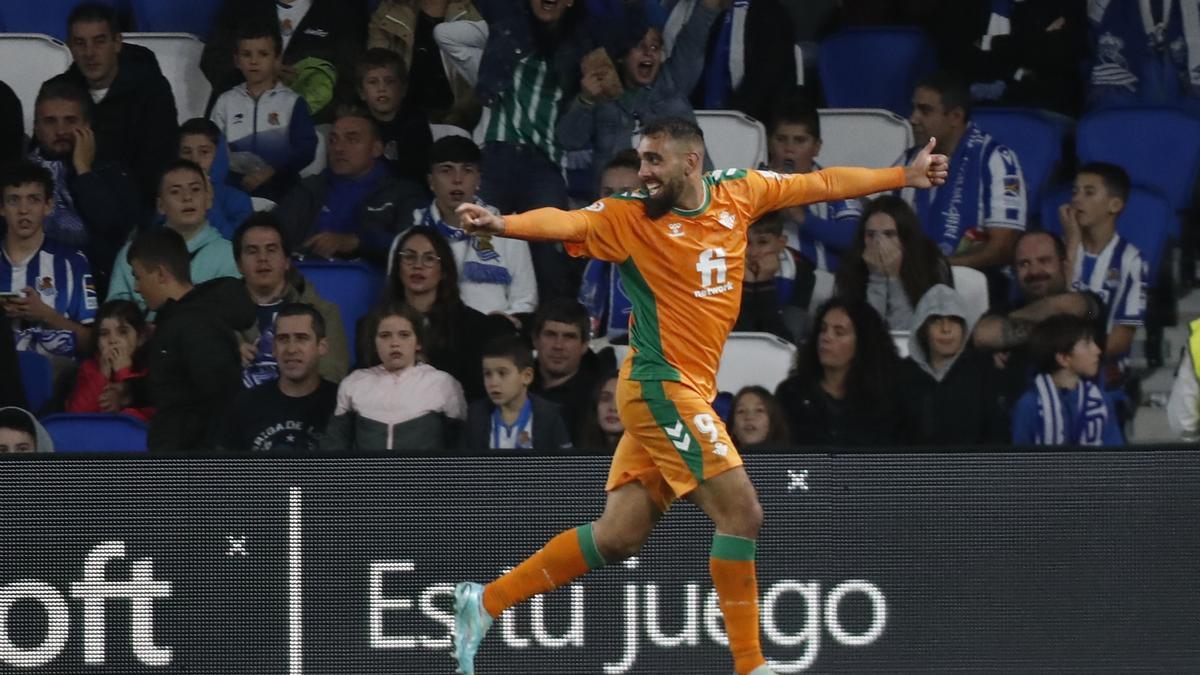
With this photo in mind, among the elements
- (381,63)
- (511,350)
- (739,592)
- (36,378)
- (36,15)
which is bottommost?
(739,592)

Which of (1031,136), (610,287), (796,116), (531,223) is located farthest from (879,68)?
(531,223)

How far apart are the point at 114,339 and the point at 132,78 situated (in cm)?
153

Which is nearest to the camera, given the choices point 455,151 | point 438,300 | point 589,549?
point 589,549

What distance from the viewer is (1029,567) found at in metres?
7.34

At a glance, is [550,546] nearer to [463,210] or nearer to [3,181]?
[463,210]

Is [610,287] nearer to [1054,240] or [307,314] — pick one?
[307,314]

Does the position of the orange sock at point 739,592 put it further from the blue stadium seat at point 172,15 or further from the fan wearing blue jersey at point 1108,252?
the blue stadium seat at point 172,15

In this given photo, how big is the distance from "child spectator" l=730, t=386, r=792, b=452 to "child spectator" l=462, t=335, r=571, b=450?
712 mm

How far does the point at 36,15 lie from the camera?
10008mm

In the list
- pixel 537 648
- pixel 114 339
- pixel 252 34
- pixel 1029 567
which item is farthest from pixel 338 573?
pixel 252 34

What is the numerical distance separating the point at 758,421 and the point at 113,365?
286cm

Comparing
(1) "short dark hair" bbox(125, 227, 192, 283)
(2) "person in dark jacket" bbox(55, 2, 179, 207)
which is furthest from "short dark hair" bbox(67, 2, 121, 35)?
(1) "short dark hair" bbox(125, 227, 192, 283)

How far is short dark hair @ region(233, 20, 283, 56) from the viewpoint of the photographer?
9578 mm

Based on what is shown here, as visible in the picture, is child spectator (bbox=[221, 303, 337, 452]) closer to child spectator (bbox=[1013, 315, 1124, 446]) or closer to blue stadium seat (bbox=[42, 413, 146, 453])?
blue stadium seat (bbox=[42, 413, 146, 453])
